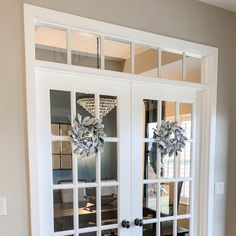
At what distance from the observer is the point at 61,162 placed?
1960 millimetres

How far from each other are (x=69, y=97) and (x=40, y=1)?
0.68 meters

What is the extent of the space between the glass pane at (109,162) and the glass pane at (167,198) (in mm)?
527

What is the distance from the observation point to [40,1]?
1.80 meters

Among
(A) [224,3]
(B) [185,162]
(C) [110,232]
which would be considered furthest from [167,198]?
(A) [224,3]

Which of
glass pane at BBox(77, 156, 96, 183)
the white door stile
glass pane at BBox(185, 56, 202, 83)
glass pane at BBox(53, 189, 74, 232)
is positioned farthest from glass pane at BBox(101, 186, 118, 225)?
glass pane at BBox(185, 56, 202, 83)

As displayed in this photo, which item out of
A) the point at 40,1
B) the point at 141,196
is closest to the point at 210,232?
the point at 141,196

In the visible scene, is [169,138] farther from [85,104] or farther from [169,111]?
[85,104]

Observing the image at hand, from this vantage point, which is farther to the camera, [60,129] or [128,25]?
[128,25]

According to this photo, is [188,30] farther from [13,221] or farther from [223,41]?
[13,221]

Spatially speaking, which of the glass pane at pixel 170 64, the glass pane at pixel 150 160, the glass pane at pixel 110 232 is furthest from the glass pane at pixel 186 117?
the glass pane at pixel 110 232

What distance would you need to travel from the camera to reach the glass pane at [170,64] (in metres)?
2.42

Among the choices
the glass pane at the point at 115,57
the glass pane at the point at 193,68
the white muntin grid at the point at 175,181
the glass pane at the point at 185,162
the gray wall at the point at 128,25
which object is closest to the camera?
the gray wall at the point at 128,25

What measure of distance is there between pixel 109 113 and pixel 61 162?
21.0 inches

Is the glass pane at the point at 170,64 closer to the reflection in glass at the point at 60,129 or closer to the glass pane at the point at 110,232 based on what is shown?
the reflection in glass at the point at 60,129
